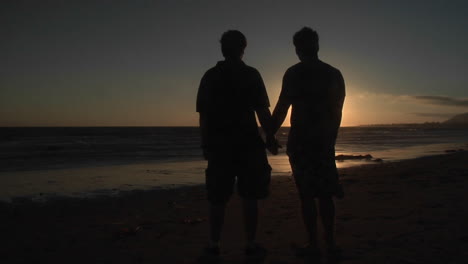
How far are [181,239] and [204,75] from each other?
1.88 metres

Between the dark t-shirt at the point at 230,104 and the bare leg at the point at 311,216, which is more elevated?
the dark t-shirt at the point at 230,104

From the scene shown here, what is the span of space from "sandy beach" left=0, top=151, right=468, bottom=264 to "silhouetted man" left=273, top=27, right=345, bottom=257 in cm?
46

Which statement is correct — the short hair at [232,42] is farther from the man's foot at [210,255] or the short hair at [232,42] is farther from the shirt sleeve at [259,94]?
the man's foot at [210,255]

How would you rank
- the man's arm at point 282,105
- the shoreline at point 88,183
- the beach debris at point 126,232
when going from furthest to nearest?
the shoreline at point 88,183 < the beach debris at point 126,232 < the man's arm at point 282,105

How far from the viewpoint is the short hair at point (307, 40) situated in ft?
11.3

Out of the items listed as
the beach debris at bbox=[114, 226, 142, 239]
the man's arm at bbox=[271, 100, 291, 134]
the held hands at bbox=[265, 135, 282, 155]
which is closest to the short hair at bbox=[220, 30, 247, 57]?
the man's arm at bbox=[271, 100, 291, 134]

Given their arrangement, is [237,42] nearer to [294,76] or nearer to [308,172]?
[294,76]

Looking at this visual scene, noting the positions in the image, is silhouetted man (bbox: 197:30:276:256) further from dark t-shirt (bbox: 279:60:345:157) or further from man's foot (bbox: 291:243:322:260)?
man's foot (bbox: 291:243:322:260)

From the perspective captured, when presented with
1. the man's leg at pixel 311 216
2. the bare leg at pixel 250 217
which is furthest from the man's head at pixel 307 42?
the bare leg at pixel 250 217

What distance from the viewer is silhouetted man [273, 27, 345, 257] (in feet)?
11.1

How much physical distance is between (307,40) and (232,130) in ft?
3.41

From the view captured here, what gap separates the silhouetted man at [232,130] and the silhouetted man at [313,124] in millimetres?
263

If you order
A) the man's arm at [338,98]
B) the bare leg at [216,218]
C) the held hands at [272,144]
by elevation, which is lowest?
the bare leg at [216,218]

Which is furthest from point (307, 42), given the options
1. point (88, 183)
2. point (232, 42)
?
point (88, 183)
